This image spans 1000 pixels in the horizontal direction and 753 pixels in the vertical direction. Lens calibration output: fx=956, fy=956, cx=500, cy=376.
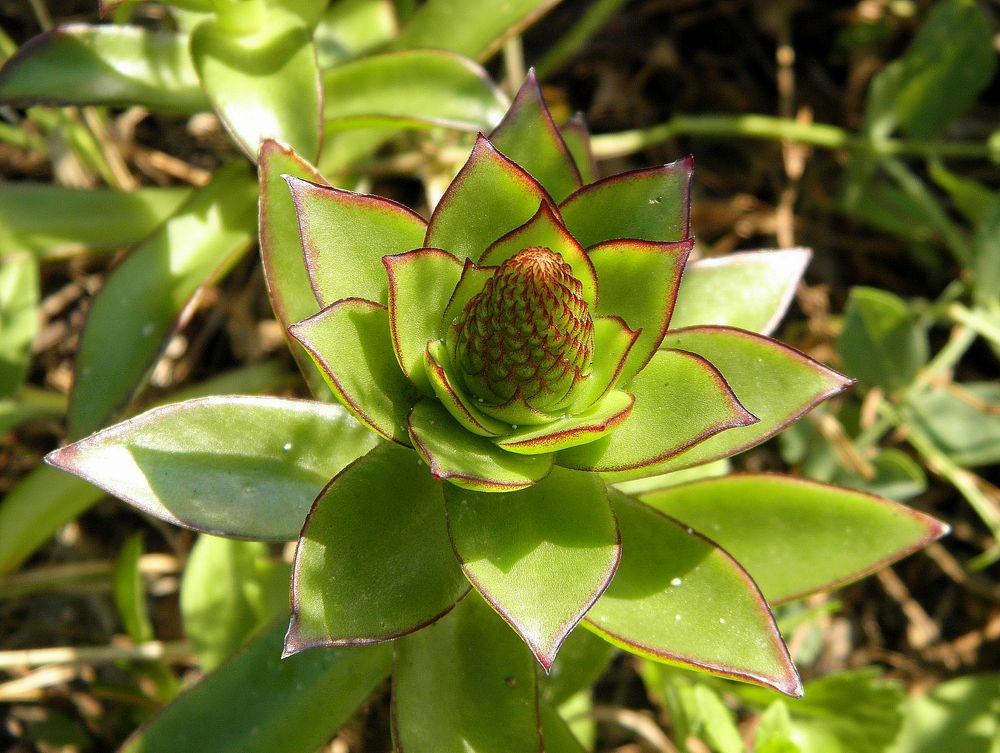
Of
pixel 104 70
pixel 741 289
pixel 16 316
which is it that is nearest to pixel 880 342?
pixel 741 289

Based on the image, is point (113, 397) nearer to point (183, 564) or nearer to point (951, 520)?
point (183, 564)

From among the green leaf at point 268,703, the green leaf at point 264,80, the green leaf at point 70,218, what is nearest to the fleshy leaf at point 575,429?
the green leaf at point 268,703

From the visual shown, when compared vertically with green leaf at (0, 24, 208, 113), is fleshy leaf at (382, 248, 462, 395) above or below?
below

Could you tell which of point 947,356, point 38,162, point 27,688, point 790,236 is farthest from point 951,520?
point 38,162

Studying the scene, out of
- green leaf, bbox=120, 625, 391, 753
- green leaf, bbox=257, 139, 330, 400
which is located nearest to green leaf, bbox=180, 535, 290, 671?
green leaf, bbox=120, 625, 391, 753

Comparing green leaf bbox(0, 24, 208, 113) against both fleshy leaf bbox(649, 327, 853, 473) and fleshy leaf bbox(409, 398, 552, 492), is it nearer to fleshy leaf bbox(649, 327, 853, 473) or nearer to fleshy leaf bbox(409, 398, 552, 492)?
fleshy leaf bbox(409, 398, 552, 492)

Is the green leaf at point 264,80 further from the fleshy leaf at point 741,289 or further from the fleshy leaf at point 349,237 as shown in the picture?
the fleshy leaf at point 741,289
